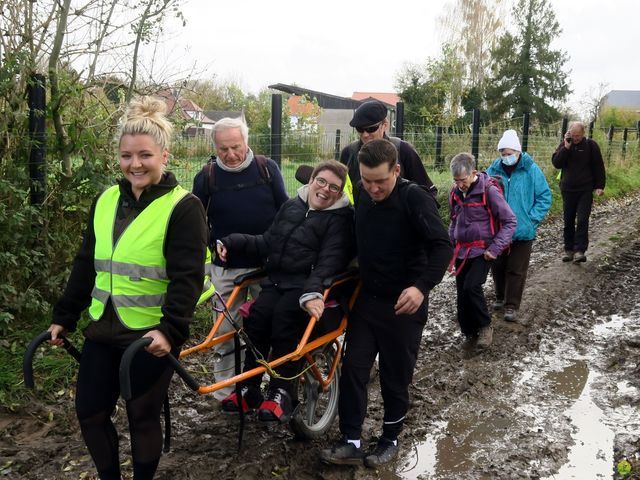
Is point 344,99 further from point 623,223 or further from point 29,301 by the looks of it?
point 29,301

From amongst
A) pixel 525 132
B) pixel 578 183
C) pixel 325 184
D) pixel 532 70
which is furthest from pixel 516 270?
pixel 532 70

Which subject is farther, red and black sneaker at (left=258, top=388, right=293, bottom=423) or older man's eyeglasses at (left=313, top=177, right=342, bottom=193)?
older man's eyeglasses at (left=313, top=177, right=342, bottom=193)

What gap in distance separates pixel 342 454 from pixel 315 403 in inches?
19.9

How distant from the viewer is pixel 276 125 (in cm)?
823

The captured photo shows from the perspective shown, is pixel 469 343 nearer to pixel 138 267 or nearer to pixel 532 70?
pixel 138 267

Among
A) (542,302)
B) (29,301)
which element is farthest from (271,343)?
(542,302)

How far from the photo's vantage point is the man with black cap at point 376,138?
4949 millimetres

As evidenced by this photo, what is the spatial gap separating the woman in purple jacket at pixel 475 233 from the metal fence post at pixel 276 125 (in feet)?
8.53

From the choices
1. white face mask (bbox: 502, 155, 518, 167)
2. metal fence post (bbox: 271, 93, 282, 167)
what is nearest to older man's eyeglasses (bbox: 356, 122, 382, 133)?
white face mask (bbox: 502, 155, 518, 167)

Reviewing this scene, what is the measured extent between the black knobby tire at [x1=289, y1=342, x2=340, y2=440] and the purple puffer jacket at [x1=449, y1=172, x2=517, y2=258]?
229 cm

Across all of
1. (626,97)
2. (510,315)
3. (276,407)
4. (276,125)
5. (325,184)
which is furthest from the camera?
(626,97)

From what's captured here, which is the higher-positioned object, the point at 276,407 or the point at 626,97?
the point at 626,97

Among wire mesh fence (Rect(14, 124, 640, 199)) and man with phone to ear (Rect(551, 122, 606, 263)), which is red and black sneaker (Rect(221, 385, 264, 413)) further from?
man with phone to ear (Rect(551, 122, 606, 263))

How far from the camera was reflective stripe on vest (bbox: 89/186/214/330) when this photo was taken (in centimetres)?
304
